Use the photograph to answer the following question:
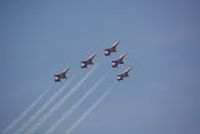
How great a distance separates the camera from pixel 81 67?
13788cm

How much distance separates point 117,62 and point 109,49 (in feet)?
14.5

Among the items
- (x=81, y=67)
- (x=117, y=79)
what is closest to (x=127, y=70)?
(x=117, y=79)

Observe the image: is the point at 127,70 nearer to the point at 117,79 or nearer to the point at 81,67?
the point at 117,79

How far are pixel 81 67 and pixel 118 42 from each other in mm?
12674

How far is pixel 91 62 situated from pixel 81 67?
3.48 metres

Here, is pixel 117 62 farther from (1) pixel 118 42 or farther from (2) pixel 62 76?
(2) pixel 62 76

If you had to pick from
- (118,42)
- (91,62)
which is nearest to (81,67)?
(91,62)

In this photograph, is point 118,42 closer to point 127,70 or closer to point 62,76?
point 127,70

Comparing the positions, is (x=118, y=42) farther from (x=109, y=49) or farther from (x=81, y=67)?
(x=81, y=67)

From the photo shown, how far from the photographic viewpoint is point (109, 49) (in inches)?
5487

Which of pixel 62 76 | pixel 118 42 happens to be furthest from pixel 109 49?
pixel 62 76

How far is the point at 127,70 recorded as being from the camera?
14400 centimetres

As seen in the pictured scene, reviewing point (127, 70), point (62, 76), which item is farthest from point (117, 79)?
point (62, 76)

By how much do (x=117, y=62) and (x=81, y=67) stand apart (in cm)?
1036
